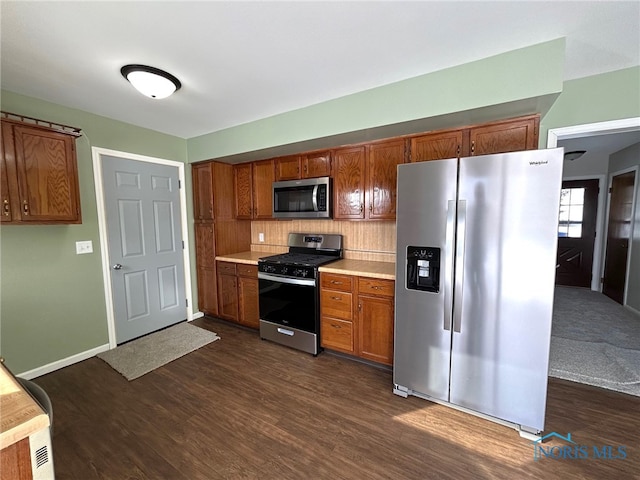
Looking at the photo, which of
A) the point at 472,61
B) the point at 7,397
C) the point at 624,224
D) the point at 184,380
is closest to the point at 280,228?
the point at 184,380

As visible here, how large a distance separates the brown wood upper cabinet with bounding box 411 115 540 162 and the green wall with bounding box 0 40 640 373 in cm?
14

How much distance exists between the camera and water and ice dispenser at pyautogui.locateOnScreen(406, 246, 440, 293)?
6.43 ft

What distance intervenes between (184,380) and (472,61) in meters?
3.49

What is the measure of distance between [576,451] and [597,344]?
6.42ft

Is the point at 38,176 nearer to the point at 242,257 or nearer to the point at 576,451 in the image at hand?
the point at 242,257

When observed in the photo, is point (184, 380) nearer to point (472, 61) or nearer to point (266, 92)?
point (266, 92)

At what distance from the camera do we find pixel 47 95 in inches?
92.4

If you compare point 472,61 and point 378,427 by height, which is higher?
point 472,61

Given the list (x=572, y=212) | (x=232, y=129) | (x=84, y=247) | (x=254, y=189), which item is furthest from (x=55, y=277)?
(x=572, y=212)

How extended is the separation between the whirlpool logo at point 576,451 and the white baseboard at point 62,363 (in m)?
3.89

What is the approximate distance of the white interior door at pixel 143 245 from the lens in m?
2.97

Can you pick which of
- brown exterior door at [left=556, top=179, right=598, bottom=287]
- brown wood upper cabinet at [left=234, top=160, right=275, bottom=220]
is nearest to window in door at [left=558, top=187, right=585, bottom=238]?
brown exterior door at [left=556, top=179, right=598, bottom=287]

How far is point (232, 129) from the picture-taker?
3.18 metres

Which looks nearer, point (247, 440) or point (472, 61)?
point (247, 440)
